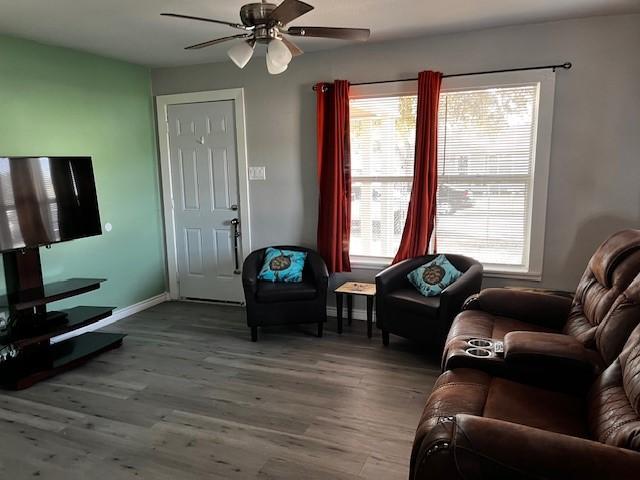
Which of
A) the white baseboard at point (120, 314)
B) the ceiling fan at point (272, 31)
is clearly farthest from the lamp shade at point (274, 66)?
the white baseboard at point (120, 314)

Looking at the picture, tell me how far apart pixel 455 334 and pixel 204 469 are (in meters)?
1.48

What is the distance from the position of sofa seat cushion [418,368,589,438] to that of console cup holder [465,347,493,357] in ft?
0.32

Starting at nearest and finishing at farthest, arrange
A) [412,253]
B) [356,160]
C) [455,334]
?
[455,334], [412,253], [356,160]

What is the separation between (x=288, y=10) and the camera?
2137 millimetres

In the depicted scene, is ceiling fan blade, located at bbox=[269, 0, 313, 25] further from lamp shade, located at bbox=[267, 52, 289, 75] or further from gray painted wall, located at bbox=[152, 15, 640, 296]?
gray painted wall, located at bbox=[152, 15, 640, 296]

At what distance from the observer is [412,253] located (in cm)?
392

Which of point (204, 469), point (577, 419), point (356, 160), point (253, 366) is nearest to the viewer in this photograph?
point (577, 419)

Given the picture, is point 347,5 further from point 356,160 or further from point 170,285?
point 170,285

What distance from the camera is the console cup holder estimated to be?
209 centimetres

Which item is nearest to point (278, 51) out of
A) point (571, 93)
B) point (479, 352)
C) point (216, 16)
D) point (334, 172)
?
point (216, 16)

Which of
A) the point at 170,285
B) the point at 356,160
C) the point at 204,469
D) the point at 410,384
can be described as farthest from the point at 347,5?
the point at 170,285

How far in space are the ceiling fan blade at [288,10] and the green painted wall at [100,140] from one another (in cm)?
248

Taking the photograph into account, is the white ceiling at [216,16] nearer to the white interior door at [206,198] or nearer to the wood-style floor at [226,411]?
the white interior door at [206,198]

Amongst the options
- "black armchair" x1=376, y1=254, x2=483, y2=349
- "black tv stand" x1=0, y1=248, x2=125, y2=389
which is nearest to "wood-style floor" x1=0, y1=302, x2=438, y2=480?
"black tv stand" x1=0, y1=248, x2=125, y2=389
